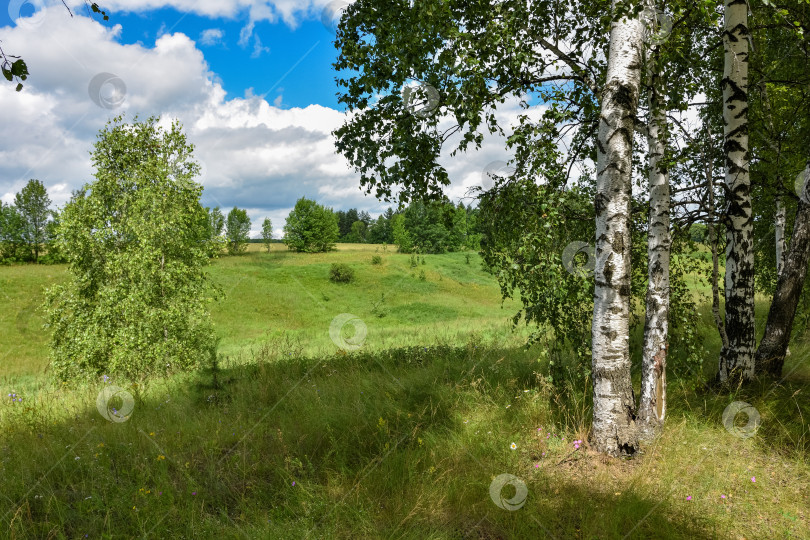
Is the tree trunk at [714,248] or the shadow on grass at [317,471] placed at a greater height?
the tree trunk at [714,248]

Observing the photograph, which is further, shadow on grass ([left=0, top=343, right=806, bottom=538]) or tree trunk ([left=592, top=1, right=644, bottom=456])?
tree trunk ([left=592, top=1, right=644, bottom=456])

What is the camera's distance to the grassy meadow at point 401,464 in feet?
10.9

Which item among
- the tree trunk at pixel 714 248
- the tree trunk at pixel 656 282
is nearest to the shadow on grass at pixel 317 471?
the tree trunk at pixel 656 282

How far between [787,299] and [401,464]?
623 cm

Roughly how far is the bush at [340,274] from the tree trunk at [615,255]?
40.3 meters

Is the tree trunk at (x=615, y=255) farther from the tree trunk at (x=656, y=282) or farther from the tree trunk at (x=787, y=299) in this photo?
the tree trunk at (x=787, y=299)

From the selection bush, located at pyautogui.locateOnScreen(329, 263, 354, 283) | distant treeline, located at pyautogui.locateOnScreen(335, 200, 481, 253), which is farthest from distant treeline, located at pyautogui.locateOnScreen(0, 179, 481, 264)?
bush, located at pyautogui.locateOnScreen(329, 263, 354, 283)

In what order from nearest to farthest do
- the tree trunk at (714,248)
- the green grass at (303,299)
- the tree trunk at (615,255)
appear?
the tree trunk at (615,255)
the tree trunk at (714,248)
the green grass at (303,299)

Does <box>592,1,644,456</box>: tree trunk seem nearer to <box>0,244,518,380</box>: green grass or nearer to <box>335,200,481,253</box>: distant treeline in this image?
<box>335,200,481,253</box>: distant treeline

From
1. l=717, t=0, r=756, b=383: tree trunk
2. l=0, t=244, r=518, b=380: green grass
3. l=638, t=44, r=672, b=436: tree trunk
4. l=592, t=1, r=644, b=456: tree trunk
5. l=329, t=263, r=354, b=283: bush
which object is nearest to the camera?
l=592, t=1, r=644, b=456: tree trunk

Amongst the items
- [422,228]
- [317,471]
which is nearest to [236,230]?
[422,228]

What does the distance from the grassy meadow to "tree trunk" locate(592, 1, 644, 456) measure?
387 millimetres

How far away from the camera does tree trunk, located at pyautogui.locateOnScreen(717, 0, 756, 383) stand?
561 centimetres

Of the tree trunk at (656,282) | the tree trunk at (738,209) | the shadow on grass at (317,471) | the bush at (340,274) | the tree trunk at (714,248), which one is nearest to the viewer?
the shadow on grass at (317,471)
